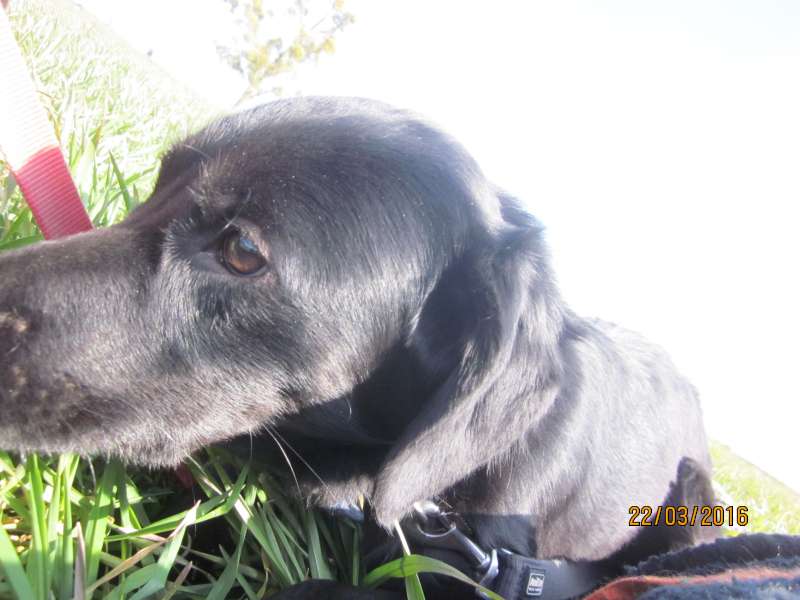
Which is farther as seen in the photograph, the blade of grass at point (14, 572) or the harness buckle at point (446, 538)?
the harness buckle at point (446, 538)

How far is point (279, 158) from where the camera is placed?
1.60 metres

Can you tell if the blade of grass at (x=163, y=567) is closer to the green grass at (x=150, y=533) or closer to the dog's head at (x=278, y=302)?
the green grass at (x=150, y=533)

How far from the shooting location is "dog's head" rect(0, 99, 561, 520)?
4.90 feet

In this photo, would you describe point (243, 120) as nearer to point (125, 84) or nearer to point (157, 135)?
point (157, 135)

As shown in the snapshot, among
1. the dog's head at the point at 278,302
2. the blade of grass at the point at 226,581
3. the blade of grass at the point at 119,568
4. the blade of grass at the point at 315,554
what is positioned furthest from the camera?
the blade of grass at the point at 315,554

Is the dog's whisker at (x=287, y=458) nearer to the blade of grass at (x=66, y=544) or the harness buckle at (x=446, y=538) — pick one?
the harness buckle at (x=446, y=538)

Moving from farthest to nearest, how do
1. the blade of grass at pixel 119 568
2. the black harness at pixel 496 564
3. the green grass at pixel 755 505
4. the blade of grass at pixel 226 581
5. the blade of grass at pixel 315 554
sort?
the green grass at pixel 755 505 < the blade of grass at pixel 315 554 < the black harness at pixel 496 564 < the blade of grass at pixel 226 581 < the blade of grass at pixel 119 568

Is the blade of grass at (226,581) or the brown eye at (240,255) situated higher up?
the brown eye at (240,255)

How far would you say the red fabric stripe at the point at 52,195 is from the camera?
1720 millimetres

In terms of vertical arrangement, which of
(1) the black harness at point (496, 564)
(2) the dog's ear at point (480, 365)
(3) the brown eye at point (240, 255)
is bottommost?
(1) the black harness at point (496, 564)

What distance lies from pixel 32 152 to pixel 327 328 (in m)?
0.96

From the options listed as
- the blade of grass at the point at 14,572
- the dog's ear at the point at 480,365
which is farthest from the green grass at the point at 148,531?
the dog's ear at the point at 480,365
